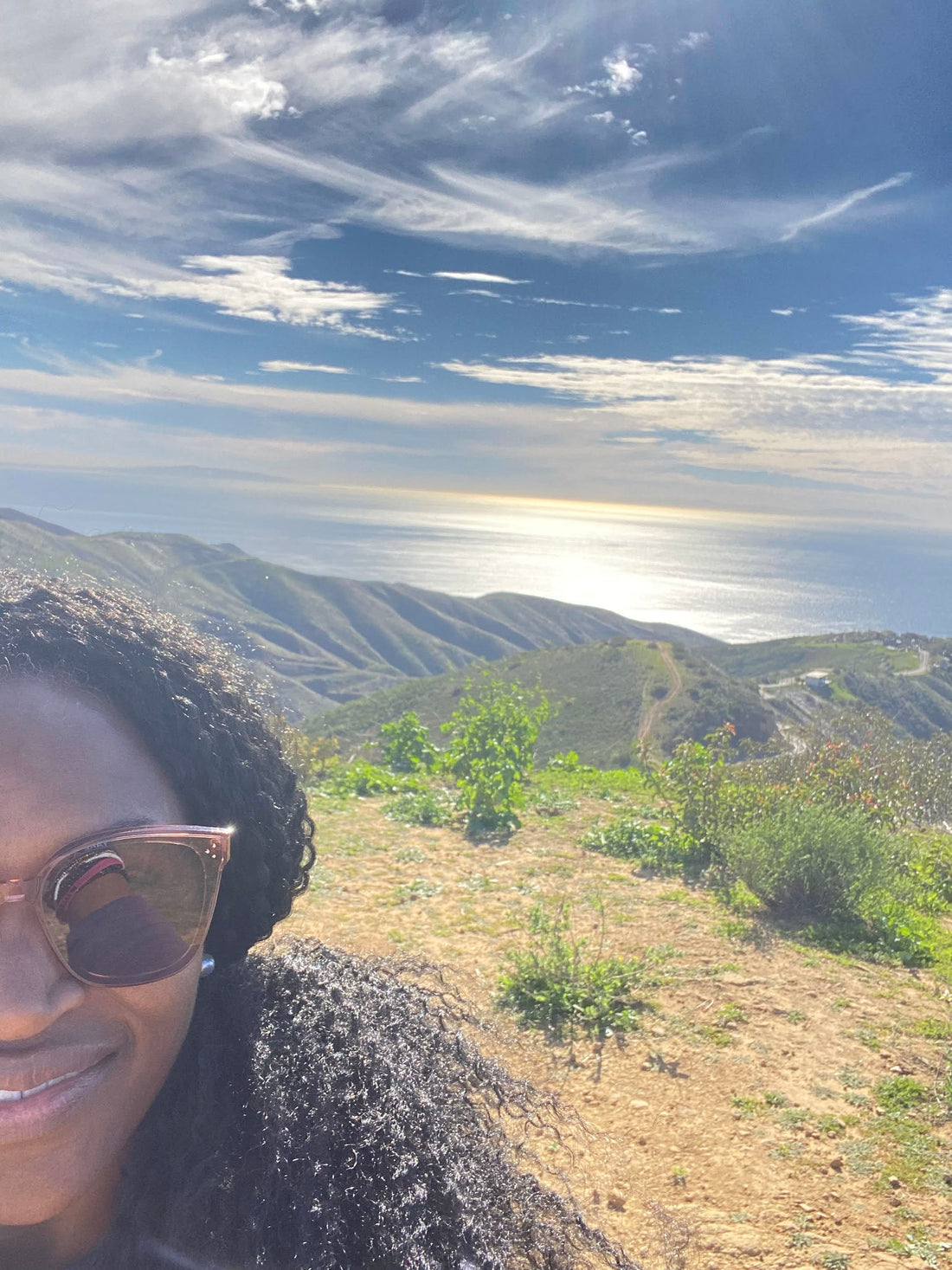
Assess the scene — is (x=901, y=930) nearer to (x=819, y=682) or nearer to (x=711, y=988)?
(x=711, y=988)

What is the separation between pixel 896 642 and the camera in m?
68.1

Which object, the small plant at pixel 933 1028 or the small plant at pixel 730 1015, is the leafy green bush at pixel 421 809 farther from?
the small plant at pixel 933 1028

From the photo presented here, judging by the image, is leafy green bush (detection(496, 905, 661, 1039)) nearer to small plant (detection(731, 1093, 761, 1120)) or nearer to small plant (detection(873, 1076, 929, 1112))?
small plant (detection(731, 1093, 761, 1120))

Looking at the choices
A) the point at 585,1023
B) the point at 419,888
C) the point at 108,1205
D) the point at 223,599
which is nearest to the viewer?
the point at 108,1205

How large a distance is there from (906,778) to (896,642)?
64.8m

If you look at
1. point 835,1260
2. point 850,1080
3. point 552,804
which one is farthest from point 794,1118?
point 552,804

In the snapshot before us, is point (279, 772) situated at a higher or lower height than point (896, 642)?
higher

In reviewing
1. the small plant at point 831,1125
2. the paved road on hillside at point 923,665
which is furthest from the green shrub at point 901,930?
the paved road on hillside at point 923,665

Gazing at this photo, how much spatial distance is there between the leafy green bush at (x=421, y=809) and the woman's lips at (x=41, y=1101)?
6.30 metres

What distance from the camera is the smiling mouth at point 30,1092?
40.4 inches

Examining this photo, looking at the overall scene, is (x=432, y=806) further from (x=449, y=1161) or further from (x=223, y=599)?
(x=223, y=599)

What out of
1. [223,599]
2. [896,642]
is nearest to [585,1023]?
[896,642]

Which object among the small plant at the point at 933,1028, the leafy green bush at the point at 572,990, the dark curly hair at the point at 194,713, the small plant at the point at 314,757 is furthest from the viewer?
the small plant at the point at 314,757

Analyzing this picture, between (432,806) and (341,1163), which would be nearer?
(341,1163)
